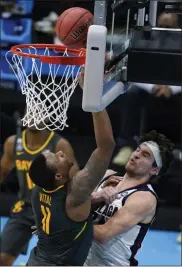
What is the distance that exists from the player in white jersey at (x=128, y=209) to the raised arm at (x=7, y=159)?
177 cm

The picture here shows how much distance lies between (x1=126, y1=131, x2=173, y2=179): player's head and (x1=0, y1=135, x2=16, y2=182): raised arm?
1886 mm

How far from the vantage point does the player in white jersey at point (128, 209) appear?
13.3 feet

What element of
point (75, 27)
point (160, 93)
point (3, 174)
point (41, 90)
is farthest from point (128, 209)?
point (160, 93)

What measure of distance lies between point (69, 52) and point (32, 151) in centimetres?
186

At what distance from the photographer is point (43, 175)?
3.98 meters

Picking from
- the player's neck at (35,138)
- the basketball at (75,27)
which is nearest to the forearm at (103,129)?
the basketball at (75,27)

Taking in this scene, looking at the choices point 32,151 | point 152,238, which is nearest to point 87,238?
point 32,151

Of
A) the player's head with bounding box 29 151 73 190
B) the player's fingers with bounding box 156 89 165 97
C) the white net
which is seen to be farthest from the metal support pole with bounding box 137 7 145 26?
the player's fingers with bounding box 156 89 165 97

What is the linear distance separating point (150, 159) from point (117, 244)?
0.60m

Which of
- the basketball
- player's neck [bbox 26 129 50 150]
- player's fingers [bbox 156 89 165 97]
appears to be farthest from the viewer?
player's fingers [bbox 156 89 165 97]

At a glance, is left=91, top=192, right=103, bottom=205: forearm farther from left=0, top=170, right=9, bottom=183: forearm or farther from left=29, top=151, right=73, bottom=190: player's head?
left=0, top=170, right=9, bottom=183: forearm

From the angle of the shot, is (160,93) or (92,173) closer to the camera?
(92,173)

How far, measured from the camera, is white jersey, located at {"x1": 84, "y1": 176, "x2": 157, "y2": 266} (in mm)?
4137

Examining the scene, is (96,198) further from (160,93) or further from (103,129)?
(160,93)
